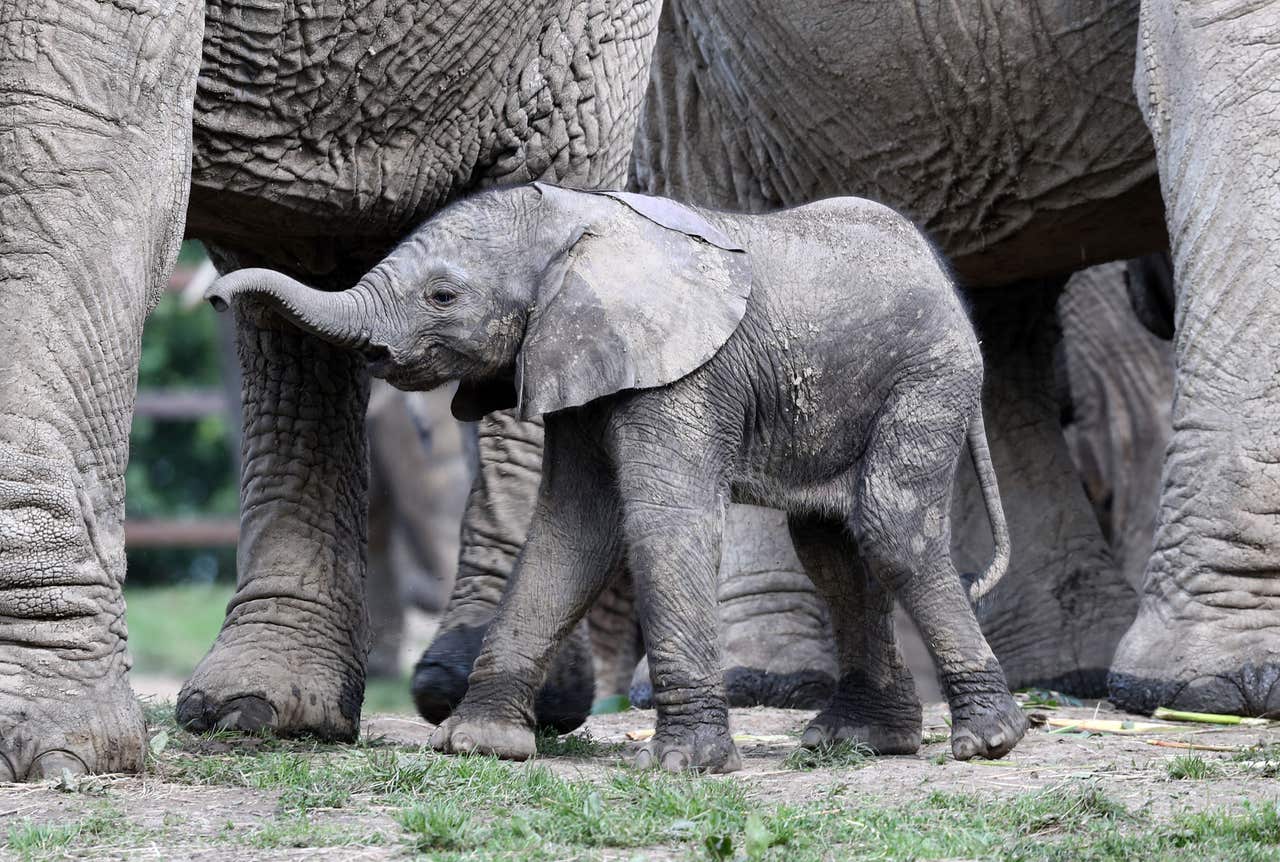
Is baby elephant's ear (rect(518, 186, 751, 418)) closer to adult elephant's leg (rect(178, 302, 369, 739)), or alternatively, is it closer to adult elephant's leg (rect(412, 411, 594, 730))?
adult elephant's leg (rect(412, 411, 594, 730))

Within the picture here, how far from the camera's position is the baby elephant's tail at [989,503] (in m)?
4.33

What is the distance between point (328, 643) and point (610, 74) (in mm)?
1397

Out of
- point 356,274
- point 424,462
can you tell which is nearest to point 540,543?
point 356,274

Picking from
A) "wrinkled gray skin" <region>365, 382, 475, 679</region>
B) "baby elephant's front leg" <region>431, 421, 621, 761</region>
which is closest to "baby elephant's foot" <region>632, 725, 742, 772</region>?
"baby elephant's front leg" <region>431, 421, 621, 761</region>

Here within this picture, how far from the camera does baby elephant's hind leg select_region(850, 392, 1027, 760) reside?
13.5ft

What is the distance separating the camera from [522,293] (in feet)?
13.3

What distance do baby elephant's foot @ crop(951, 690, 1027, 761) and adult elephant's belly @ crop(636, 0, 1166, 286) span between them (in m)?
2.10

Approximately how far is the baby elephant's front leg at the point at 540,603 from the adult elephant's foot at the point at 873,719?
0.55 metres

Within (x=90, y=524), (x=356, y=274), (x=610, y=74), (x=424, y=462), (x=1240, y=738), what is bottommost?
(x=1240, y=738)

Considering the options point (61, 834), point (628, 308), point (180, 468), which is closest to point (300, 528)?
point (628, 308)

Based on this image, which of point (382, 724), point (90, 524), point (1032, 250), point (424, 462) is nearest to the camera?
point (90, 524)

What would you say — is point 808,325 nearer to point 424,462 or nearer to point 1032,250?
point 1032,250

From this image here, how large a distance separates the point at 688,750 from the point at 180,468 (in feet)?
53.5

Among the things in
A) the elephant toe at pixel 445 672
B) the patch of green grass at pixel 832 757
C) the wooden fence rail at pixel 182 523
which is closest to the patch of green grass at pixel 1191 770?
the patch of green grass at pixel 832 757
